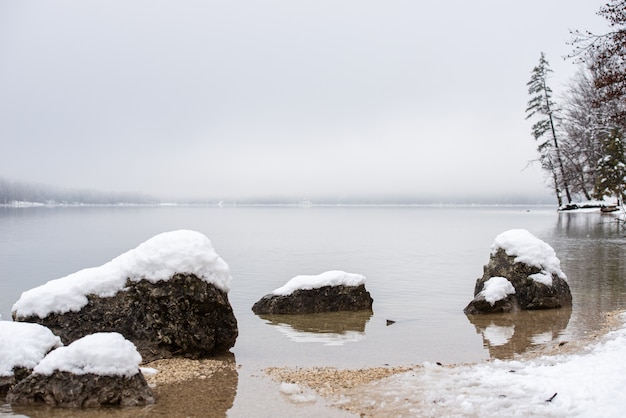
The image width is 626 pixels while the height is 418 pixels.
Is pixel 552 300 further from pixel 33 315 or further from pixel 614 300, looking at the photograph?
pixel 33 315

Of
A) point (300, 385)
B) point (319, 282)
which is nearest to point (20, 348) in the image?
point (300, 385)

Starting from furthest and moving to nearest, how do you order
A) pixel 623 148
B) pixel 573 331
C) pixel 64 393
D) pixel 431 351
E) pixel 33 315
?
1. pixel 623 148
2. pixel 573 331
3. pixel 431 351
4. pixel 33 315
5. pixel 64 393

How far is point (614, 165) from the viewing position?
48.6 metres

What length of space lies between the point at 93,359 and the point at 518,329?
9592 mm

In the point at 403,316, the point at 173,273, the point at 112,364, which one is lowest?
the point at 403,316

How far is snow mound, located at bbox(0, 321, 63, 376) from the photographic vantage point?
8.34 m

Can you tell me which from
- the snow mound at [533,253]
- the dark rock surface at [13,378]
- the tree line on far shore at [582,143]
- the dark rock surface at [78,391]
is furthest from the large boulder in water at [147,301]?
the tree line on far shore at [582,143]

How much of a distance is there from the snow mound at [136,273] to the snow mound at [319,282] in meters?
4.96

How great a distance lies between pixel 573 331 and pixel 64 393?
34.5ft

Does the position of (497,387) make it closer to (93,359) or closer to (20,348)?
(93,359)

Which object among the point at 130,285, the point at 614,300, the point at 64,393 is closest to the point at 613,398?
the point at 64,393

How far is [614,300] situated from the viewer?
16.3 m

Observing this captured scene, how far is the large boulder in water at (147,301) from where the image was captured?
10602 mm

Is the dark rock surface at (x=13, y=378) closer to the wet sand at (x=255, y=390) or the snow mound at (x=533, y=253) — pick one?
the wet sand at (x=255, y=390)
